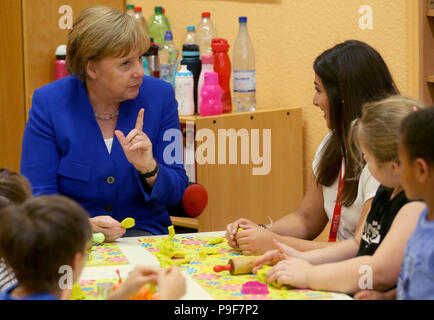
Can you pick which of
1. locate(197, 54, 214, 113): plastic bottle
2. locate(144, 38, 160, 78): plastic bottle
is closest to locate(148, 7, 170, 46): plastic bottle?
locate(144, 38, 160, 78): plastic bottle

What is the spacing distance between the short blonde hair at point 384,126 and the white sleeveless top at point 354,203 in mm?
268

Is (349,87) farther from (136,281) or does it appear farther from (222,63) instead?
(222,63)

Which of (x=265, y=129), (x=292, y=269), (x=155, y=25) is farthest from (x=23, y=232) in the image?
(x=155, y=25)

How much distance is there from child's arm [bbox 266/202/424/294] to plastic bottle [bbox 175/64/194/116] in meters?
1.63

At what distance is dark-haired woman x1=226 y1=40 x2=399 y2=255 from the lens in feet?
6.01

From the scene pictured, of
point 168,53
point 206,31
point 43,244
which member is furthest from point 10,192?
point 206,31

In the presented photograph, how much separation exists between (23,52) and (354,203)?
87.1 inches

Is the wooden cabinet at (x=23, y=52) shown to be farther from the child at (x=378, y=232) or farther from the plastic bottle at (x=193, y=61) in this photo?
the child at (x=378, y=232)

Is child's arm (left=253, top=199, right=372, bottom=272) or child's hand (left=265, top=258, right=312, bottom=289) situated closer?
child's hand (left=265, top=258, right=312, bottom=289)

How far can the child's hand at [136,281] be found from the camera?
1265 millimetres

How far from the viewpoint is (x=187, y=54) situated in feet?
10.2

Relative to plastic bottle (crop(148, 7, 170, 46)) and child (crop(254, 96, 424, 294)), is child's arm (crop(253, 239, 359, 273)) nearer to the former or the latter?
child (crop(254, 96, 424, 294))

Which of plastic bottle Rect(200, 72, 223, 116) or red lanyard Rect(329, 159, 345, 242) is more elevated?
plastic bottle Rect(200, 72, 223, 116)
